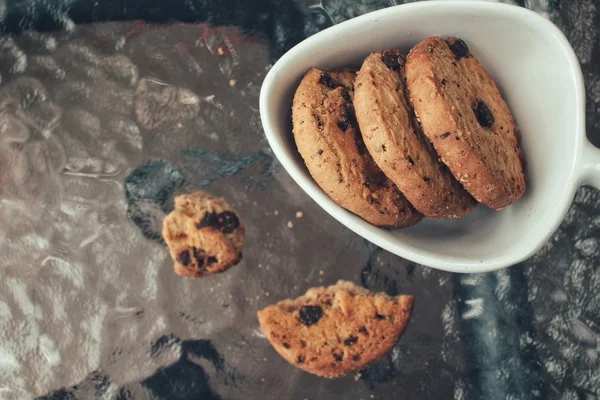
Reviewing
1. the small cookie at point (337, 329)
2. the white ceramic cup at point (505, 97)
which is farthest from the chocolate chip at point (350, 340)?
the white ceramic cup at point (505, 97)

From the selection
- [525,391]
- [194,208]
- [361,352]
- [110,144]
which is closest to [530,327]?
[525,391]

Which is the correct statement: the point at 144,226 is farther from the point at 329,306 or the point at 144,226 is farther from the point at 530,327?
the point at 530,327

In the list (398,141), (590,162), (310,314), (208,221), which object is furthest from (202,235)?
(590,162)

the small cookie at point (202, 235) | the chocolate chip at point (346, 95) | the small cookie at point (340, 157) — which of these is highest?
the chocolate chip at point (346, 95)

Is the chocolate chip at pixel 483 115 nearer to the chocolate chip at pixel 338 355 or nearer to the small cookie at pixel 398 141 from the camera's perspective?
the small cookie at pixel 398 141

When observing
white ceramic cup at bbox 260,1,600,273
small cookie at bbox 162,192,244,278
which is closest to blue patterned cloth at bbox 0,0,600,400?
small cookie at bbox 162,192,244,278

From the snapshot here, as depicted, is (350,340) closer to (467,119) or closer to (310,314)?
(310,314)

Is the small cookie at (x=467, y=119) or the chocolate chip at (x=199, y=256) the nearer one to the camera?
the small cookie at (x=467, y=119)
